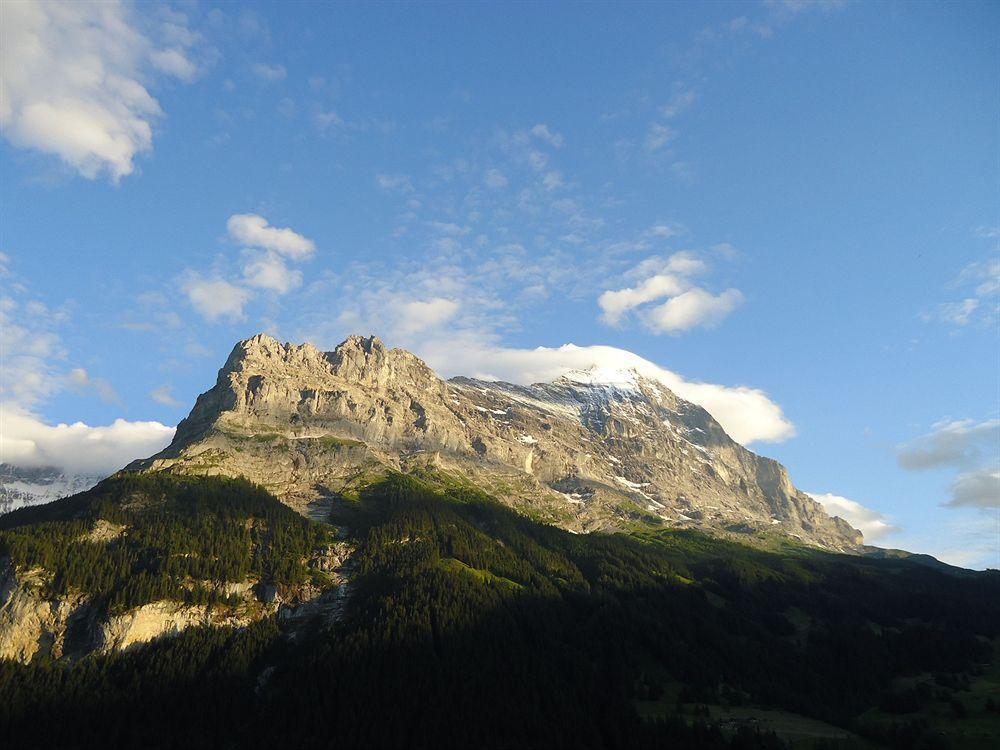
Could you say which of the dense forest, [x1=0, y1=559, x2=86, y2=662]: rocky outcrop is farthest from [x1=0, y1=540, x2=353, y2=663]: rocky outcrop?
the dense forest

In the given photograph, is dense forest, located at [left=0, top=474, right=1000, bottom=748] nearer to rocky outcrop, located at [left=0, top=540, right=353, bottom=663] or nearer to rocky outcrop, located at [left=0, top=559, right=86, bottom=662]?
rocky outcrop, located at [left=0, top=540, right=353, bottom=663]

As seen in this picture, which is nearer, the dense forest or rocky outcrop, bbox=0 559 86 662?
the dense forest

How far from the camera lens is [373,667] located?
148 metres

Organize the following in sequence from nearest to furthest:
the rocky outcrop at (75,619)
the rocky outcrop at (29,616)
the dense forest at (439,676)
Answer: the dense forest at (439,676) < the rocky outcrop at (29,616) < the rocky outcrop at (75,619)

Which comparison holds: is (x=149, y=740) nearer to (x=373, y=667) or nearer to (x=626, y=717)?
(x=373, y=667)

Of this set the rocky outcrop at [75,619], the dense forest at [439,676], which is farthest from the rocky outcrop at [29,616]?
the dense forest at [439,676]

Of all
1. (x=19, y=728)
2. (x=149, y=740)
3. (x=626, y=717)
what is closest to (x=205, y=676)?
(x=149, y=740)

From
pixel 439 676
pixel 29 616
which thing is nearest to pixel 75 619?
pixel 29 616

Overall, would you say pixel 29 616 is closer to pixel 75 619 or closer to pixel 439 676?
pixel 75 619

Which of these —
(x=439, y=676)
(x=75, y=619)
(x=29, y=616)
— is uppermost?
(x=29, y=616)

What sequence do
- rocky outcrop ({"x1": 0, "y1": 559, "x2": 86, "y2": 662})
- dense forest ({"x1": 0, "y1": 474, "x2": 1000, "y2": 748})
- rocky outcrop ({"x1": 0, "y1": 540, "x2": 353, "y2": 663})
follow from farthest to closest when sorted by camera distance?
rocky outcrop ({"x1": 0, "y1": 540, "x2": 353, "y2": 663}) < rocky outcrop ({"x1": 0, "y1": 559, "x2": 86, "y2": 662}) < dense forest ({"x1": 0, "y1": 474, "x2": 1000, "y2": 748})

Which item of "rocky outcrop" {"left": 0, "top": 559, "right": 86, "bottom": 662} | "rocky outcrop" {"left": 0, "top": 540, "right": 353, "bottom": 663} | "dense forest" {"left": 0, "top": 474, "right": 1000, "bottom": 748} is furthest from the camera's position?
"rocky outcrop" {"left": 0, "top": 540, "right": 353, "bottom": 663}

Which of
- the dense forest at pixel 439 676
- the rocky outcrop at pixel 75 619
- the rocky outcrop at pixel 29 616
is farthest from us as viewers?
the rocky outcrop at pixel 75 619

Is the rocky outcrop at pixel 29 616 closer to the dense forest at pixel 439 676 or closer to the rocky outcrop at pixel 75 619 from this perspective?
the rocky outcrop at pixel 75 619
